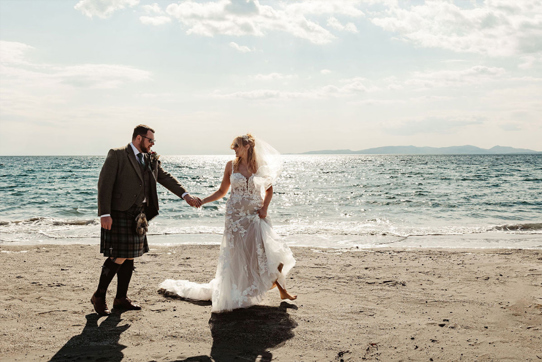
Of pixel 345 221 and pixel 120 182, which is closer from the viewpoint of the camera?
pixel 120 182

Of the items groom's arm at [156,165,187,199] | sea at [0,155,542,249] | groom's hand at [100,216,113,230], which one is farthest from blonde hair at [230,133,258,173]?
sea at [0,155,542,249]

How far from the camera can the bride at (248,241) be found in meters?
5.17

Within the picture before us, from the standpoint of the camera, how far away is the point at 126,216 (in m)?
4.93

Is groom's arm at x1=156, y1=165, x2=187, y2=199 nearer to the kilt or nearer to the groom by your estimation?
the groom

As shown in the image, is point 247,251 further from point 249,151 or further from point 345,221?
point 345,221

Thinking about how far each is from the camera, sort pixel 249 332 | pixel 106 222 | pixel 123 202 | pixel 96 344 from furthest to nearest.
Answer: pixel 123 202 < pixel 106 222 < pixel 249 332 < pixel 96 344

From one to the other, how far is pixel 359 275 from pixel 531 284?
253cm

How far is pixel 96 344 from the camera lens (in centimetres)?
420

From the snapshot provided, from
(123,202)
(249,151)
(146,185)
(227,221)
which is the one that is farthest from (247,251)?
(123,202)

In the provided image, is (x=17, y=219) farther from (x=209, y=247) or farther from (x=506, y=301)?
(x=506, y=301)

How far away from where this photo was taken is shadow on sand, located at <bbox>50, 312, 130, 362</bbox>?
391 centimetres

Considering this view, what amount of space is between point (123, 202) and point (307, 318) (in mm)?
2573

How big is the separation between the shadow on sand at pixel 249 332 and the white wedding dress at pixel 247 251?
7.9 inches

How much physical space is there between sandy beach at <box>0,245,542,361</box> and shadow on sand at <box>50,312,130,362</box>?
1 centimetres
